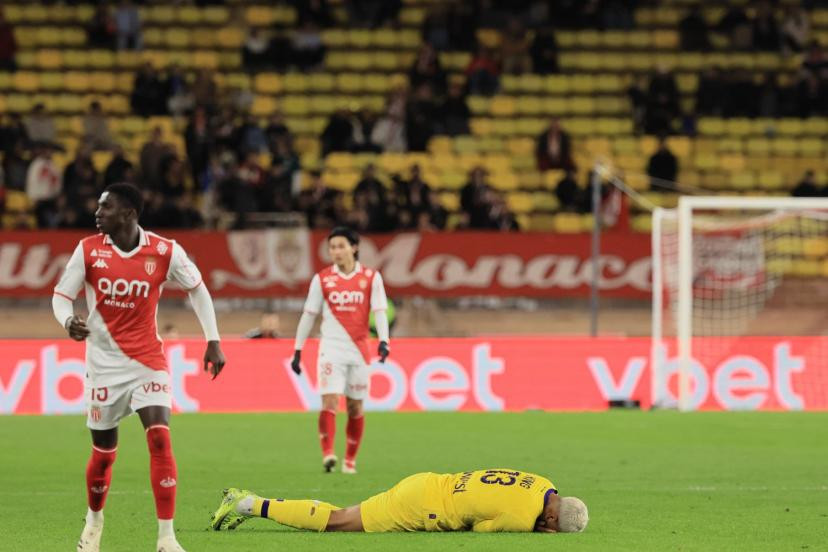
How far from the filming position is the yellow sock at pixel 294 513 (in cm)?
891

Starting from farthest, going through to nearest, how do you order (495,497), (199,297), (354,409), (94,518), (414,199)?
1. (414,199)
2. (354,409)
3. (495,497)
4. (199,297)
5. (94,518)

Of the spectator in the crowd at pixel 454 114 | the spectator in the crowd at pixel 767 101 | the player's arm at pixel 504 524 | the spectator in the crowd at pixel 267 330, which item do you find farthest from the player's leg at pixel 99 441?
the spectator in the crowd at pixel 767 101

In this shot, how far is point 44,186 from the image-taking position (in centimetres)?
2384

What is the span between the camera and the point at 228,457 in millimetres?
14656

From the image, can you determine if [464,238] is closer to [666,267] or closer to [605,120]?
[666,267]

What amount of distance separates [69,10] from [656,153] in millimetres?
10938

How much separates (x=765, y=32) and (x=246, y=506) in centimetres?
2282

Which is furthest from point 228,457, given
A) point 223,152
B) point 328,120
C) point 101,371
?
point 328,120

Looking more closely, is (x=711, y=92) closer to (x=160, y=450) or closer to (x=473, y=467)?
(x=473, y=467)

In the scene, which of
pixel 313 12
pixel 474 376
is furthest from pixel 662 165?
pixel 474 376

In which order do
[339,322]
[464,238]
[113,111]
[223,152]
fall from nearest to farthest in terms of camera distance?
1. [339,322]
2. [464,238]
3. [223,152]
4. [113,111]

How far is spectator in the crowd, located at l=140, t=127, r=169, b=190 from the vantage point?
24.2 meters

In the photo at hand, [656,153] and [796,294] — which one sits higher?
[656,153]

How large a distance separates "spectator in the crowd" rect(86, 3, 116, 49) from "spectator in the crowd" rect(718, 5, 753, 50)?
11437 millimetres
